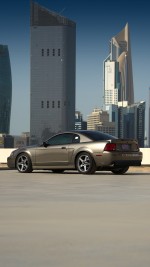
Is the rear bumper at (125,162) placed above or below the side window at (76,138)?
below

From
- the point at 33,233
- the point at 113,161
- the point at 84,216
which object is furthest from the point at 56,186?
the point at 33,233

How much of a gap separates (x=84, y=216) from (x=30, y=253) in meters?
3.41

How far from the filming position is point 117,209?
11.3 metres

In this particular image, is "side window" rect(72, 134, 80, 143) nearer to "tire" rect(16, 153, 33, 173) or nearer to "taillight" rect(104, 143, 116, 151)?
"taillight" rect(104, 143, 116, 151)

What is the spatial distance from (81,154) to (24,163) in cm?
232

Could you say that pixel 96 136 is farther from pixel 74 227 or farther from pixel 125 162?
pixel 74 227

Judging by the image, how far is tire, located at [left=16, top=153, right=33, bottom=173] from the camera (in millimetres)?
23062

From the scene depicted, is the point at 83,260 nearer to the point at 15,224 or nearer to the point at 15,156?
the point at 15,224

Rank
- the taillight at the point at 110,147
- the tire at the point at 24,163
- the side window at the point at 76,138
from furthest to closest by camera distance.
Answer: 1. the tire at the point at 24,163
2. the side window at the point at 76,138
3. the taillight at the point at 110,147

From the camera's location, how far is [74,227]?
29.3 ft

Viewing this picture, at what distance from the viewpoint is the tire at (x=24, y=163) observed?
908 inches

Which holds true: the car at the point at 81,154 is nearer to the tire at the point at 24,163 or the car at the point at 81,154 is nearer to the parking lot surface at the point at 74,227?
the tire at the point at 24,163

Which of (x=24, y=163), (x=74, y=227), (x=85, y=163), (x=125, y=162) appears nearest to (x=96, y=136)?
(x=85, y=163)

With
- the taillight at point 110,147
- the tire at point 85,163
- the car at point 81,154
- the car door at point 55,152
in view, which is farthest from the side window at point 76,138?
the taillight at point 110,147
